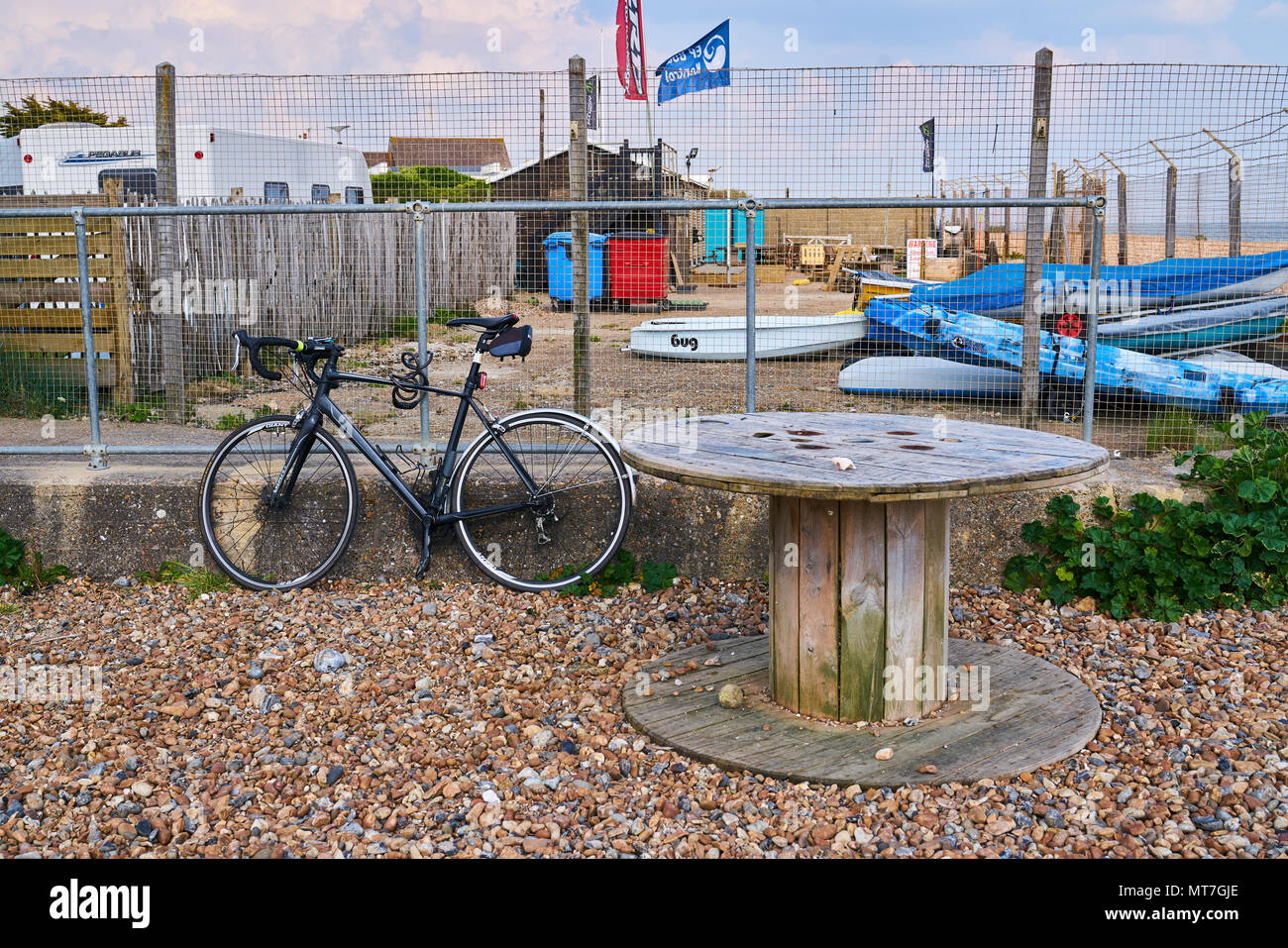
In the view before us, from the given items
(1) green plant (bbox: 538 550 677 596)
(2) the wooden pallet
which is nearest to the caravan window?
(2) the wooden pallet

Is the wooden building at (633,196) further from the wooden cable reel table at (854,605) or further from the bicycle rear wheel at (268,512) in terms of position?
the wooden cable reel table at (854,605)

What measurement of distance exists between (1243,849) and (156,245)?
8988mm

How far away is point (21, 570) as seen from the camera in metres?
5.46

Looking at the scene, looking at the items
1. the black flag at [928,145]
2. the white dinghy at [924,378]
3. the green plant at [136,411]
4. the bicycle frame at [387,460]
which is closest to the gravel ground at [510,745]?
the bicycle frame at [387,460]

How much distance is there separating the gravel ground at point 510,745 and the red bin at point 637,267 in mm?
3076

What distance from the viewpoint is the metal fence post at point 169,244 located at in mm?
7383

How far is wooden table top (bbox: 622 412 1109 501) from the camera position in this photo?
3182 millimetres

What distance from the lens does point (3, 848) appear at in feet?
9.98

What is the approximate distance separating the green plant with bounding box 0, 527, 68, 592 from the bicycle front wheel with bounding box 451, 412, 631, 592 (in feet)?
6.79

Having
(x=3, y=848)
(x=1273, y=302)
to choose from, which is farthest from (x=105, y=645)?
(x=1273, y=302)

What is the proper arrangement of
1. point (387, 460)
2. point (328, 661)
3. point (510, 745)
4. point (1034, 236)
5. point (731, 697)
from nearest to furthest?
point (510, 745) < point (731, 697) < point (328, 661) < point (387, 460) < point (1034, 236)

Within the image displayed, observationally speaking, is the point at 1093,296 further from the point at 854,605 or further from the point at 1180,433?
the point at 854,605

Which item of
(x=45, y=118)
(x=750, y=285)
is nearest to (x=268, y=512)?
(x=750, y=285)

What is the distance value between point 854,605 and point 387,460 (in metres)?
2.53
